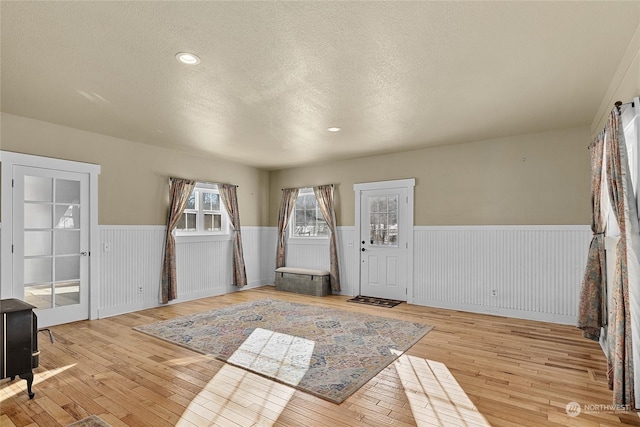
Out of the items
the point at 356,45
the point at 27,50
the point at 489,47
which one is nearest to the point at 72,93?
the point at 27,50

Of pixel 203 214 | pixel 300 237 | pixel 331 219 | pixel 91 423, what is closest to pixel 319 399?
pixel 91 423

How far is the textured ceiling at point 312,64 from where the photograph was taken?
220cm

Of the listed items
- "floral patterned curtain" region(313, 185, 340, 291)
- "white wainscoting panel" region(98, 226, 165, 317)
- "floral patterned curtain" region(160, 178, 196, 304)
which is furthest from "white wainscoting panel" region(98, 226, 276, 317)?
"floral patterned curtain" region(313, 185, 340, 291)

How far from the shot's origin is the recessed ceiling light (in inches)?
106

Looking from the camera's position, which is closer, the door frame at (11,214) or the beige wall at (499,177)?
the door frame at (11,214)

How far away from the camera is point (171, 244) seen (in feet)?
19.2

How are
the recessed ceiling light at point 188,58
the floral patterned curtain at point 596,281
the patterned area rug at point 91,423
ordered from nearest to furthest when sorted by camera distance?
the patterned area rug at point 91,423 < the recessed ceiling light at point 188,58 < the floral patterned curtain at point 596,281

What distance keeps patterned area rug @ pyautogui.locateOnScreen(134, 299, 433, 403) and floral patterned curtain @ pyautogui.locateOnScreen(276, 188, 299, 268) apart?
208 centimetres

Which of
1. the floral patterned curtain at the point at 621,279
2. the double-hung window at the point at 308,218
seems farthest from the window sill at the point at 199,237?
the floral patterned curtain at the point at 621,279

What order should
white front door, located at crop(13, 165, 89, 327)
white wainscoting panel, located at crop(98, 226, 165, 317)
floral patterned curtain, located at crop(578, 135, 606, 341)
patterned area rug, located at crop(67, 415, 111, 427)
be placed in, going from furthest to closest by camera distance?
white wainscoting panel, located at crop(98, 226, 165, 317) < white front door, located at crop(13, 165, 89, 327) < floral patterned curtain, located at crop(578, 135, 606, 341) < patterned area rug, located at crop(67, 415, 111, 427)

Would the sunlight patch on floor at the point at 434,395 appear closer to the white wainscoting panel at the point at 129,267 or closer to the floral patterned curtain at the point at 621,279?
the floral patterned curtain at the point at 621,279

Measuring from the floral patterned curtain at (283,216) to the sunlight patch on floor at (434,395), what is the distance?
4.51 meters

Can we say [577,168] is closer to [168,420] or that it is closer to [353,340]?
[353,340]

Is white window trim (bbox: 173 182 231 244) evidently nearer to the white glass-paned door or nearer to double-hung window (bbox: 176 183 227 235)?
double-hung window (bbox: 176 183 227 235)
